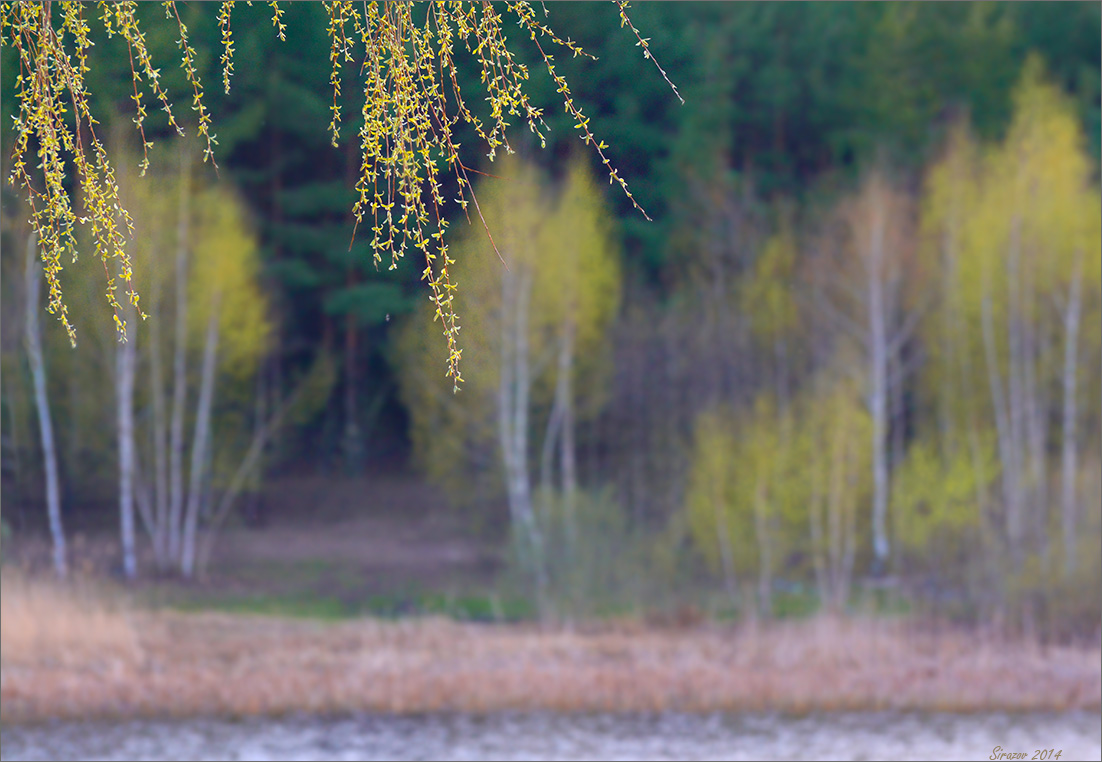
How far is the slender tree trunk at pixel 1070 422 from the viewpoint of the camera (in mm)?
6767

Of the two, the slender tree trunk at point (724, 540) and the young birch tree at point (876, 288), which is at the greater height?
the young birch tree at point (876, 288)

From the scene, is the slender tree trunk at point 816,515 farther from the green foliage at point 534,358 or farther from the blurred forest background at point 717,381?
the green foliage at point 534,358

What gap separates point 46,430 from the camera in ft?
22.9

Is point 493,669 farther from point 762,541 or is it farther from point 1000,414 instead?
point 1000,414

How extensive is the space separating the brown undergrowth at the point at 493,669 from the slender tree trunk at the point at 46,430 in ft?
2.06

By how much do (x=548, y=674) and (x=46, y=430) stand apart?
3699 millimetres

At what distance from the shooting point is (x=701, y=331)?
9180mm

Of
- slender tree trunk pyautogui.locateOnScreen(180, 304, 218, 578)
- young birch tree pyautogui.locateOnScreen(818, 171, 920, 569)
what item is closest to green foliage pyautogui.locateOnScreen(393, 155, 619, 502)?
slender tree trunk pyautogui.locateOnScreen(180, 304, 218, 578)

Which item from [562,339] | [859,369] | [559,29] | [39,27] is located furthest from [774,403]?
[39,27]

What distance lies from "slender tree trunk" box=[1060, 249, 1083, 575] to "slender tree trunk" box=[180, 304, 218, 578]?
6.17m

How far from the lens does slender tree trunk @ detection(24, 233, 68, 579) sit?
6.15 metres

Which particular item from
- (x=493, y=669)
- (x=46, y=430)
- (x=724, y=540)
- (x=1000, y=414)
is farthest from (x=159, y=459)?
(x=1000, y=414)

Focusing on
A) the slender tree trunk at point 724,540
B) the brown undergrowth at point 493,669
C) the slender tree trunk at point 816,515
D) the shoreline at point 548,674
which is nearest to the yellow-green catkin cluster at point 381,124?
the brown undergrowth at point 493,669

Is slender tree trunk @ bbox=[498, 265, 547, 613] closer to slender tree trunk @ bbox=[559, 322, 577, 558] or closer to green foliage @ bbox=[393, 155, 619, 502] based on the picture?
green foliage @ bbox=[393, 155, 619, 502]
